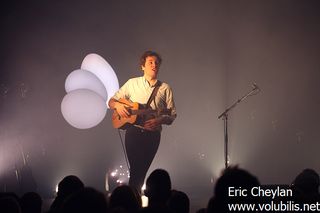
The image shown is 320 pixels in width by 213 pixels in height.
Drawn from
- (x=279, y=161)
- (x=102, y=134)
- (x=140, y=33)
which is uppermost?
(x=140, y=33)

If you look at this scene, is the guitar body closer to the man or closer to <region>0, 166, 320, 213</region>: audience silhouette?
the man

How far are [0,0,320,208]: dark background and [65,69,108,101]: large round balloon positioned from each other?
2798mm

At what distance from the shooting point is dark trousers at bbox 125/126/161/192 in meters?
5.37

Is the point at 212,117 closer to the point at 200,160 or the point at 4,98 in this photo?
the point at 200,160

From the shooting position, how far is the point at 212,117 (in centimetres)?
1134

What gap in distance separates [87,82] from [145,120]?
237cm

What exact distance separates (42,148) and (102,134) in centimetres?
163

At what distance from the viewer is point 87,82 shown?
7309 mm

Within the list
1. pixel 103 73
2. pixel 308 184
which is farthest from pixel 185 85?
pixel 308 184

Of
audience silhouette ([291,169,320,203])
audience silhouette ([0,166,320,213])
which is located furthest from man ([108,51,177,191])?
audience silhouette ([291,169,320,203])

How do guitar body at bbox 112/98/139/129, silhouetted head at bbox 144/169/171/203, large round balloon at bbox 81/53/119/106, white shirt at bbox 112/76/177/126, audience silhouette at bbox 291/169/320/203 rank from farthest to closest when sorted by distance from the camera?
large round balloon at bbox 81/53/119/106 < white shirt at bbox 112/76/177/126 < guitar body at bbox 112/98/139/129 < silhouetted head at bbox 144/169/171/203 < audience silhouette at bbox 291/169/320/203

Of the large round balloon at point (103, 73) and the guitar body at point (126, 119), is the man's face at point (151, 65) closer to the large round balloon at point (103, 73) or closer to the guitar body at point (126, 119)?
the guitar body at point (126, 119)

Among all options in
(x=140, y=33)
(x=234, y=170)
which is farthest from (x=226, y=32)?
(x=234, y=170)

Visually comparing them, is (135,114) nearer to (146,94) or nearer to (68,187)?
(146,94)
